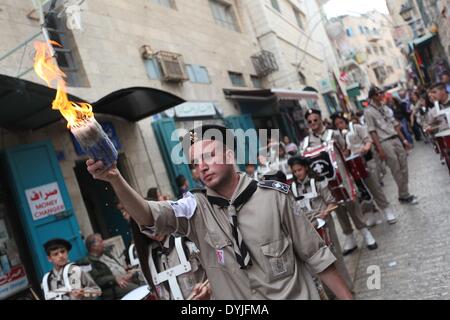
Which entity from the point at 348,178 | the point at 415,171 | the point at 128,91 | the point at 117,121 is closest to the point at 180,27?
the point at 117,121

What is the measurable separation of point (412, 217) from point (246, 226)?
5.08 metres

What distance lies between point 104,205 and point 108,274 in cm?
450

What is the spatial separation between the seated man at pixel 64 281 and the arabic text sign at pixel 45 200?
2.32m

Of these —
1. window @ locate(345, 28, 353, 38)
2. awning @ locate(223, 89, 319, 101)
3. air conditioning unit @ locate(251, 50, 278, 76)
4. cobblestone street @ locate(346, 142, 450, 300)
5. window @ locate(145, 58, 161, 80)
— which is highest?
window @ locate(345, 28, 353, 38)

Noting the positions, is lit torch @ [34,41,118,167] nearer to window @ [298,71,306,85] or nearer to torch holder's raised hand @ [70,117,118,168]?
torch holder's raised hand @ [70,117,118,168]

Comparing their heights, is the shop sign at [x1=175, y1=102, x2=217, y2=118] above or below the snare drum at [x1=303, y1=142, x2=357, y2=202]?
above

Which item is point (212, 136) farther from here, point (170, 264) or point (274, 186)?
point (170, 264)

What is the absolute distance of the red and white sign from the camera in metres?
6.21

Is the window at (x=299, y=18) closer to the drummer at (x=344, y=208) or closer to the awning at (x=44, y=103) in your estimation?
the awning at (x=44, y=103)

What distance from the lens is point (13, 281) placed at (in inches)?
254

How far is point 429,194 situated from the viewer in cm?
746

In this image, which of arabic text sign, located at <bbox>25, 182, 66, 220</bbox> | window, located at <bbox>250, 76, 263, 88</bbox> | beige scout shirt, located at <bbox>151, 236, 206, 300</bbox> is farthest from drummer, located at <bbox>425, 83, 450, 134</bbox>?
window, located at <bbox>250, 76, 263, 88</bbox>

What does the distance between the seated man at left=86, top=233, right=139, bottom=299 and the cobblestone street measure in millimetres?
2535

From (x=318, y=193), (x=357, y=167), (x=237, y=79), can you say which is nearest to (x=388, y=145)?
(x=357, y=167)
